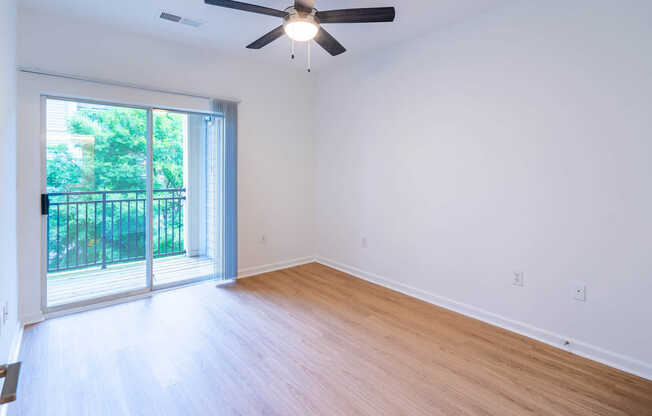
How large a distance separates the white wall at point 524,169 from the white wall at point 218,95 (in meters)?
1.07

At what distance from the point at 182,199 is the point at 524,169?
396 cm

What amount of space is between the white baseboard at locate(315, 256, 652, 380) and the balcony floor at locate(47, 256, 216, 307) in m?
2.29

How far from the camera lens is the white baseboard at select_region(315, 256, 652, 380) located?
225cm

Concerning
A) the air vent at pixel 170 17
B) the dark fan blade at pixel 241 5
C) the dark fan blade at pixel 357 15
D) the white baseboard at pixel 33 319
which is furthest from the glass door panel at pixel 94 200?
the dark fan blade at pixel 357 15

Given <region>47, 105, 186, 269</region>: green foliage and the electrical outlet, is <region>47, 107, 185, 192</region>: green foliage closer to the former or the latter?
<region>47, 105, 186, 269</region>: green foliage

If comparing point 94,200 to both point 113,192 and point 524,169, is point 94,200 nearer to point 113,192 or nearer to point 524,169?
point 113,192

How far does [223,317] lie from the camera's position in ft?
10.0

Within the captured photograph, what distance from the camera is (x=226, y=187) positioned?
3990 millimetres

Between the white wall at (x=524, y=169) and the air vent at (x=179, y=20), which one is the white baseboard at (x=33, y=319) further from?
the white wall at (x=524, y=169)

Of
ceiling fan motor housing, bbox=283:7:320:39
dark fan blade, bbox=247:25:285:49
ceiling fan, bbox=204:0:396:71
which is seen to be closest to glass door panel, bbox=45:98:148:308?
dark fan blade, bbox=247:25:285:49

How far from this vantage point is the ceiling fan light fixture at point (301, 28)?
7.76ft

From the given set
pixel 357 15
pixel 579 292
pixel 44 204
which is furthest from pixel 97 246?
pixel 579 292

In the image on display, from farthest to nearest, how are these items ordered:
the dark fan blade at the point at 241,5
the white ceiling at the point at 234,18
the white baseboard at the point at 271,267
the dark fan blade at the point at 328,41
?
1. the white baseboard at the point at 271,267
2. the white ceiling at the point at 234,18
3. the dark fan blade at the point at 328,41
4. the dark fan blade at the point at 241,5

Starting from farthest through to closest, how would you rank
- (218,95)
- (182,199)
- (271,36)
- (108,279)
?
1. (182,199)
2. (218,95)
3. (108,279)
4. (271,36)
